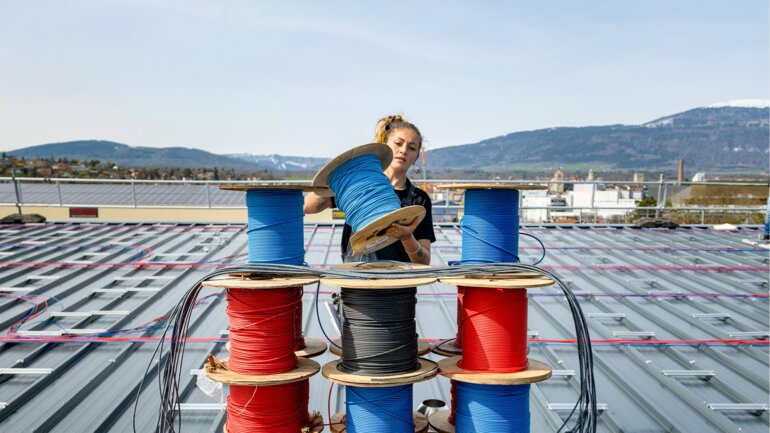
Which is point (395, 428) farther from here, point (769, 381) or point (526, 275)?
point (769, 381)

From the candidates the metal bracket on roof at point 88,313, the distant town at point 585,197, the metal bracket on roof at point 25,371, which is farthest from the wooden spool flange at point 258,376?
the metal bracket on roof at point 88,313

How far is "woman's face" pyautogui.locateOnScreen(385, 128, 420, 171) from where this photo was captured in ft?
12.0

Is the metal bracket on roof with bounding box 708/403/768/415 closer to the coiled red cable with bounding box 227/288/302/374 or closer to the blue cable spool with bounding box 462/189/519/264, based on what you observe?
the blue cable spool with bounding box 462/189/519/264

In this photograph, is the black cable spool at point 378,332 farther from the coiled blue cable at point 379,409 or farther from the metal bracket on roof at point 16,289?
the metal bracket on roof at point 16,289

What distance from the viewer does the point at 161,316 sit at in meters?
6.42

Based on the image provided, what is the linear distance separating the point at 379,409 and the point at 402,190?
157 cm

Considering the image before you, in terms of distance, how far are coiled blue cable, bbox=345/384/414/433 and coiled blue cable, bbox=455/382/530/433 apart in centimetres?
34

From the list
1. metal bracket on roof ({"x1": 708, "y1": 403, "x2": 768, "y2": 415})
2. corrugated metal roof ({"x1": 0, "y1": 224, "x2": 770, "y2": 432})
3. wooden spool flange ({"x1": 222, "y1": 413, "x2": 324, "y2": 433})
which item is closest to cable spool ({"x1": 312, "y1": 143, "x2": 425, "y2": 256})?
wooden spool flange ({"x1": 222, "y1": 413, "x2": 324, "y2": 433})

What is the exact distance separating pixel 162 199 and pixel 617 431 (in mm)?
30460

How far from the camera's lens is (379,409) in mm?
3004

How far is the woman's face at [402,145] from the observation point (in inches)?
145

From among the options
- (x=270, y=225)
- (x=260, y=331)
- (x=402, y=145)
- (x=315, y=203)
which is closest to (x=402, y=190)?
(x=402, y=145)

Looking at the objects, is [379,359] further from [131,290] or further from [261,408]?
[131,290]

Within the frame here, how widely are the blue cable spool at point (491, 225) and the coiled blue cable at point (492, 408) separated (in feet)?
2.64
